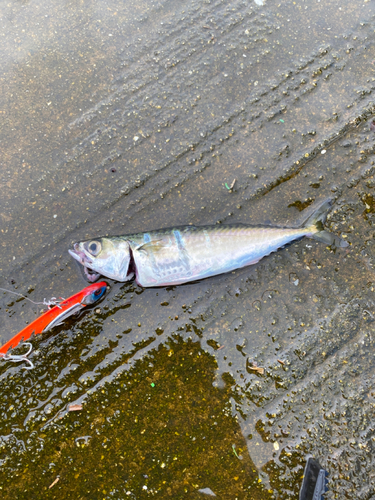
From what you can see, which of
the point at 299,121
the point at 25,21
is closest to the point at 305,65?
the point at 299,121

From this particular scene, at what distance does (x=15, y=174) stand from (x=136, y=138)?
140 centimetres

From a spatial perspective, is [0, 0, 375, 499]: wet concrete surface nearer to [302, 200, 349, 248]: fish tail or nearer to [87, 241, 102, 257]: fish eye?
[302, 200, 349, 248]: fish tail

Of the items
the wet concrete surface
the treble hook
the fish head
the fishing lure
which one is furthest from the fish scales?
the treble hook

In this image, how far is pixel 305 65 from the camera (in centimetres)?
353

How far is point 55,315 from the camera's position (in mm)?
2963

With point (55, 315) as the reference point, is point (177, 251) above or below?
below

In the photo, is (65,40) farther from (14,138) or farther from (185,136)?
(185,136)

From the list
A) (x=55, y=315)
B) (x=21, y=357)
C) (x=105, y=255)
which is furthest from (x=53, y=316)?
(x=105, y=255)

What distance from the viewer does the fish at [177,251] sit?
305 centimetres

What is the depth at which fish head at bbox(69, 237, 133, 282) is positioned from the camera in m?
3.04

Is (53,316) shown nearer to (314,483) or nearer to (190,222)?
(190,222)

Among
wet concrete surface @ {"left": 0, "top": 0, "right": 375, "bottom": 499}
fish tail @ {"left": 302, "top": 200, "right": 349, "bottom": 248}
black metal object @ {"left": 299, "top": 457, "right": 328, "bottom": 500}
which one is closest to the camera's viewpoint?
black metal object @ {"left": 299, "top": 457, "right": 328, "bottom": 500}

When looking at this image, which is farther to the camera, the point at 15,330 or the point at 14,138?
the point at 14,138

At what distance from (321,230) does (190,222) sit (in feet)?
4.62
